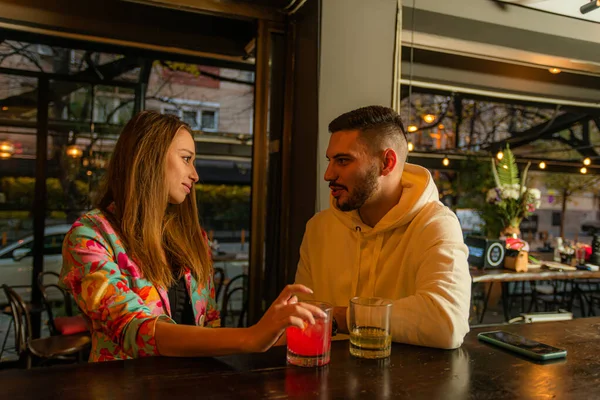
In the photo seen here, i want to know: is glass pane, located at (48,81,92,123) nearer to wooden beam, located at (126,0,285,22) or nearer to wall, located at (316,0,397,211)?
wooden beam, located at (126,0,285,22)

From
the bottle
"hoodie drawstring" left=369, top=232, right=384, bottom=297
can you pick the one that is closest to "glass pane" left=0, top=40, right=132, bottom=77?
"hoodie drawstring" left=369, top=232, right=384, bottom=297

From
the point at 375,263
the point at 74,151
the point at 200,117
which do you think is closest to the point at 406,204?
the point at 375,263

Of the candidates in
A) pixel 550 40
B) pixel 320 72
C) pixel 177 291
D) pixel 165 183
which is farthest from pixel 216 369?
pixel 550 40

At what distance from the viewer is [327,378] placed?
103 centimetres

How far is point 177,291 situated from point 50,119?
3.69 meters

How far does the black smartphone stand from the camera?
1215 millimetres

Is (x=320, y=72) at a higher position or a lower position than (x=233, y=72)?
lower

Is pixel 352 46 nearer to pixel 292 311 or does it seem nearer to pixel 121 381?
pixel 292 311

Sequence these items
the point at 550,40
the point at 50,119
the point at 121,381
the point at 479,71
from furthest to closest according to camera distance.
A: the point at 479,71 < the point at 50,119 < the point at 550,40 < the point at 121,381

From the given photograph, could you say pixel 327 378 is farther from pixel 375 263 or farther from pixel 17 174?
pixel 17 174

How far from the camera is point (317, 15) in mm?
2598

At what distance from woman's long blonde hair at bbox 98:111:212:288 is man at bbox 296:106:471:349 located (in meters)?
0.56

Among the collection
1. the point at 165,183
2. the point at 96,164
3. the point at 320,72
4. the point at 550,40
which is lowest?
the point at 165,183

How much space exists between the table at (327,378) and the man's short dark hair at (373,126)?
2.67ft
